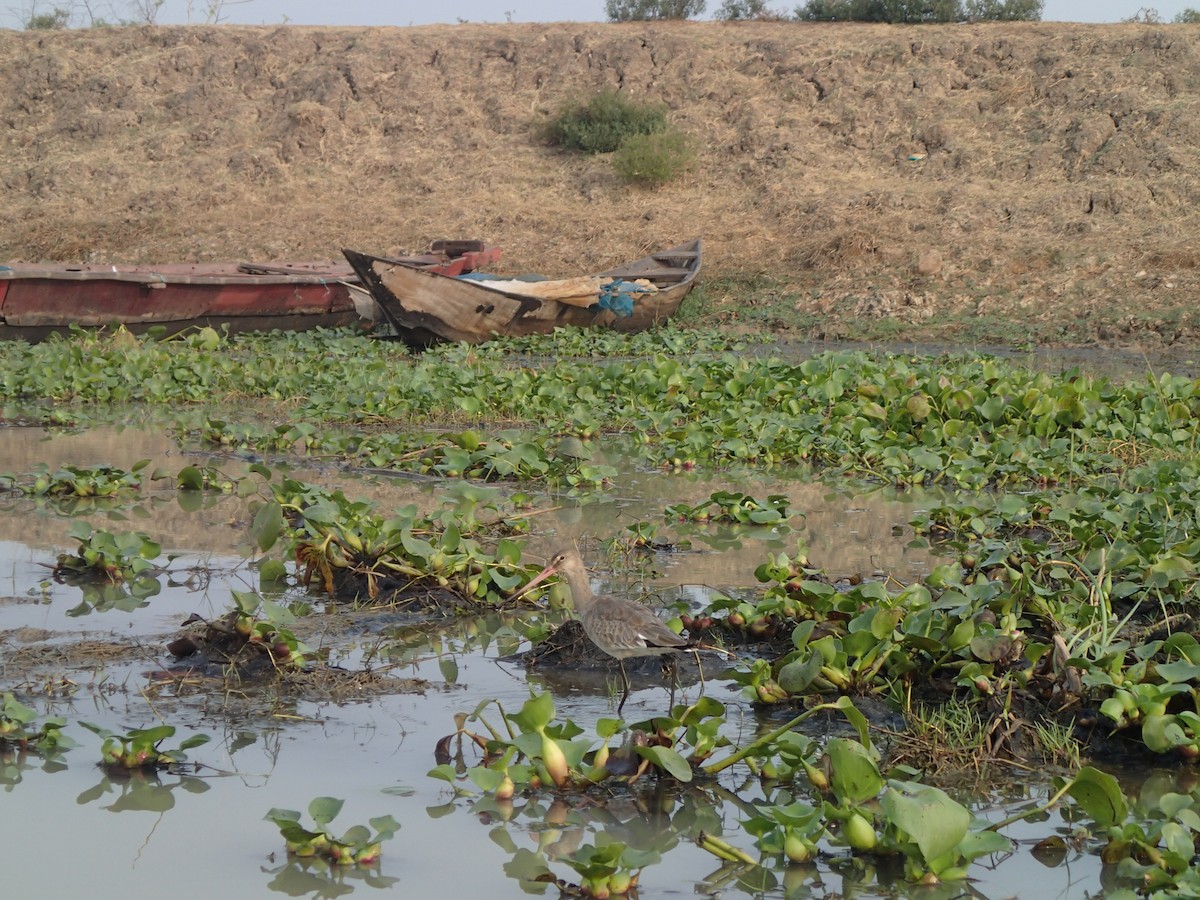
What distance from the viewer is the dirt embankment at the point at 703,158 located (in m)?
17.8

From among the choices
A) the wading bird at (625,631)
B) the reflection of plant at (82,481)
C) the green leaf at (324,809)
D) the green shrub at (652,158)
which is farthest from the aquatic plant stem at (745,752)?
the green shrub at (652,158)

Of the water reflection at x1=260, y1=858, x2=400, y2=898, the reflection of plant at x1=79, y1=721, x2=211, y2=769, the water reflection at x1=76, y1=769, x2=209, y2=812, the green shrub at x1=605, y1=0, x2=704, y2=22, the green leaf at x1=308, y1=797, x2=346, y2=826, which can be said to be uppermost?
the green shrub at x1=605, y1=0, x2=704, y2=22

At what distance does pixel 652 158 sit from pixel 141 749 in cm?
1937

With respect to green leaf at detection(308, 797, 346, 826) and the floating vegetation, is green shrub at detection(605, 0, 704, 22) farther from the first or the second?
green leaf at detection(308, 797, 346, 826)

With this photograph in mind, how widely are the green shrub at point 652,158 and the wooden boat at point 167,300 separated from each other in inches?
284

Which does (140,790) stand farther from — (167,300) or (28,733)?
(167,300)

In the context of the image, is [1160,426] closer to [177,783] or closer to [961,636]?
[961,636]

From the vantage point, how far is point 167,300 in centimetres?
1362

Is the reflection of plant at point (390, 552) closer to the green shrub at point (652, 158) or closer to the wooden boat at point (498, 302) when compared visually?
the wooden boat at point (498, 302)

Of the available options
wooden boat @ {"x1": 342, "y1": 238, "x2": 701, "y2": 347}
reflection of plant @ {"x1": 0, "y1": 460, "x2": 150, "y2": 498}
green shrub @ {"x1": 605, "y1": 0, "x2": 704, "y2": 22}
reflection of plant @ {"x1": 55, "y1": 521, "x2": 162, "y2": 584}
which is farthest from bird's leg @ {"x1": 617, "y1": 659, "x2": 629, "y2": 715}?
green shrub @ {"x1": 605, "y1": 0, "x2": 704, "y2": 22}

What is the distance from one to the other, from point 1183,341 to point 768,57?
42.3ft

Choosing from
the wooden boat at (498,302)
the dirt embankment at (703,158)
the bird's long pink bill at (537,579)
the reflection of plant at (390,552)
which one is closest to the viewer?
the bird's long pink bill at (537,579)

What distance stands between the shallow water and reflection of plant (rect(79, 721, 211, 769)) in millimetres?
49

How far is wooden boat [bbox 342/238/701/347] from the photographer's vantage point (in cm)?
1293
